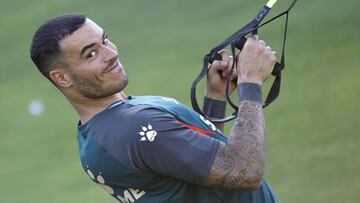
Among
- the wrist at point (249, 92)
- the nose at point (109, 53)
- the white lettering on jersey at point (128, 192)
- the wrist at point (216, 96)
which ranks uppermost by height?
the wrist at point (249, 92)

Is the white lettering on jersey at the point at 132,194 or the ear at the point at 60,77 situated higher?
the ear at the point at 60,77

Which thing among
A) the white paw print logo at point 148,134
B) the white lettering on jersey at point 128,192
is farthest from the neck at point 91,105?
the white paw print logo at point 148,134

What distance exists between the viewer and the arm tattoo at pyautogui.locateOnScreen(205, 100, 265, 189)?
3053 millimetres

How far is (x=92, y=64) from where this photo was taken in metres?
3.35

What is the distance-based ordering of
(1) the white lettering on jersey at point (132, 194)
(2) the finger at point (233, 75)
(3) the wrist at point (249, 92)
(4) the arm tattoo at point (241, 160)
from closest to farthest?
1. (4) the arm tattoo at point (241, 160)
2. (3) the wrist at point (249, 92)
3. (1) the white lettering on jersey at point (132, 194)
4. (2) the finger at point (233, 75)

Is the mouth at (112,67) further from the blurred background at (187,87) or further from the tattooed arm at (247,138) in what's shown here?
the blurred background at (187,87)

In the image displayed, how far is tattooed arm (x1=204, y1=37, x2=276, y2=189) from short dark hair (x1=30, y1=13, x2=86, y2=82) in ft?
2.34

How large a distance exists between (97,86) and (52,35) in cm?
27

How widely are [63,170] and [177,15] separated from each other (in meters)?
3.79

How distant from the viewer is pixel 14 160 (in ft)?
29.0

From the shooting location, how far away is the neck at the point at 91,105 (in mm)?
3422

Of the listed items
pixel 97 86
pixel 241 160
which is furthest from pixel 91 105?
pixel 241 160

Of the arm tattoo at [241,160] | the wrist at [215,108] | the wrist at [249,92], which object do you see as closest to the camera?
the arm tattoo at [241,160]

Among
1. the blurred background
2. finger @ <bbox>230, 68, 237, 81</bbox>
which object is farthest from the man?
the blurred background
